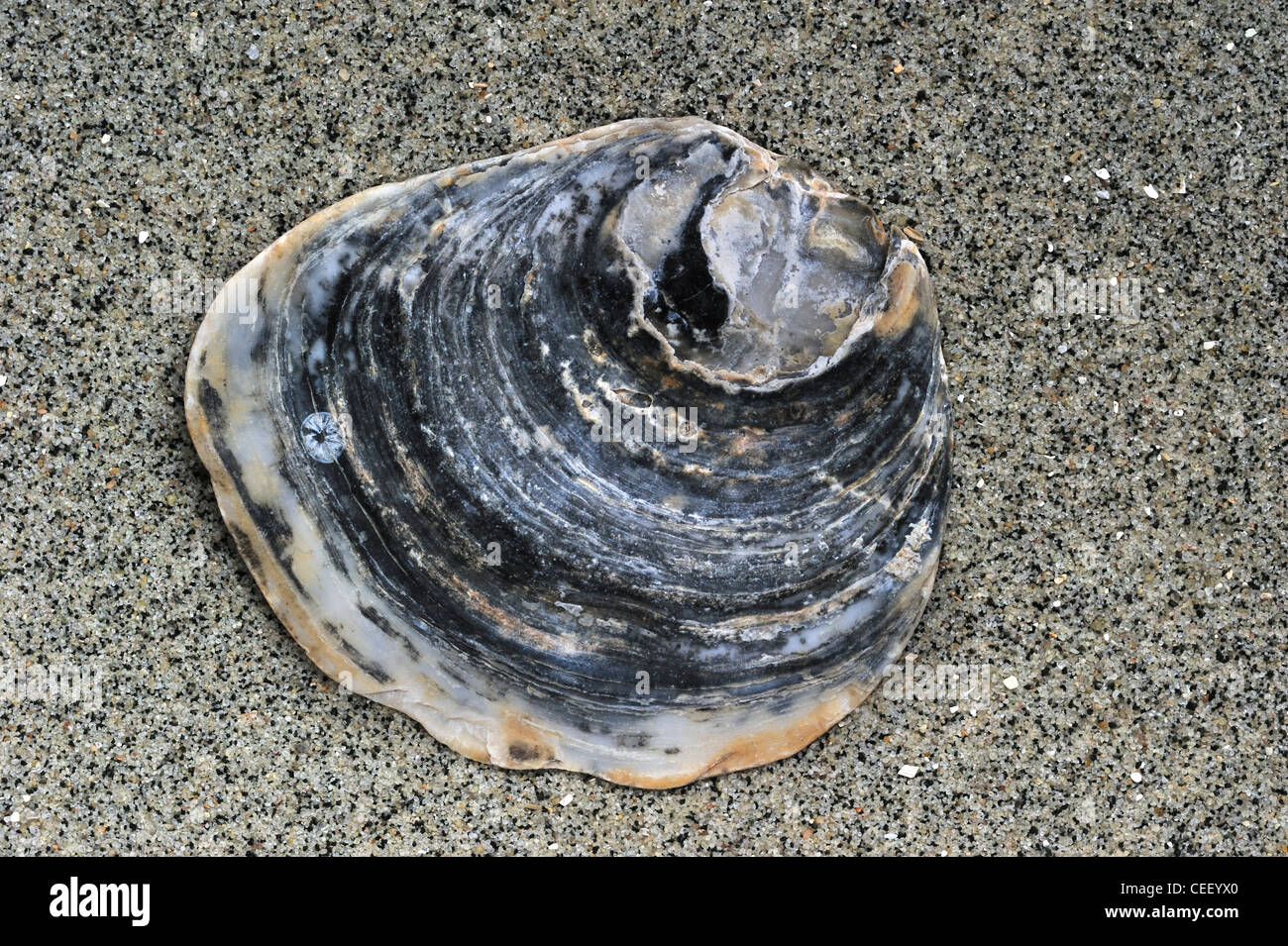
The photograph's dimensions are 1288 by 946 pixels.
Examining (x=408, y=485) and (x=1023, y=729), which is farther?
(x=1023, y=729)

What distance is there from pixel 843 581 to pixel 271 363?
0.89 m

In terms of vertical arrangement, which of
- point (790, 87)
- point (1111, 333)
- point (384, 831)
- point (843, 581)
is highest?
point (790, 87)

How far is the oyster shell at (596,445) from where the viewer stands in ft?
4.58

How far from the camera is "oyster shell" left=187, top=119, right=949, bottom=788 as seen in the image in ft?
4.58

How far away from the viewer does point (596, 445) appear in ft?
4.67

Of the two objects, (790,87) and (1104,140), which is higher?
(790,87)

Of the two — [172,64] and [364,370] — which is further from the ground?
[172,64]

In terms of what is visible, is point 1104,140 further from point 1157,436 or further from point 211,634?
point 211,634

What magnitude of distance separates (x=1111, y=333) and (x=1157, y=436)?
0.18m

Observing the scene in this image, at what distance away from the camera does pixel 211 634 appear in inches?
59.9

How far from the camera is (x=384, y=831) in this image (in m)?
1.53
